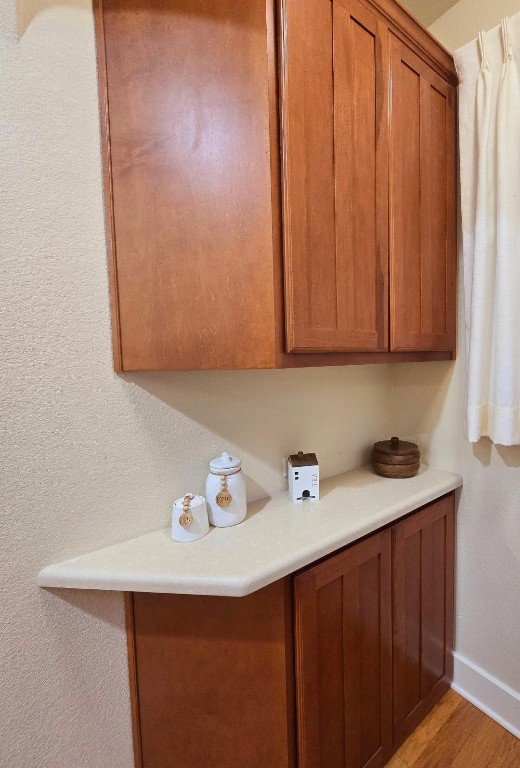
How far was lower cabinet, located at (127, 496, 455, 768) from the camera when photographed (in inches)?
34.3

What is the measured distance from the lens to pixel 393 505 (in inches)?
43.2

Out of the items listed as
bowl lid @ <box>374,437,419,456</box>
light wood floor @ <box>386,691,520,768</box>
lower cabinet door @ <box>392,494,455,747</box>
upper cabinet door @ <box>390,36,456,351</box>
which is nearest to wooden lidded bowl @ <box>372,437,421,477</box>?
bowl lid @ <box>374,437,419,456</box>

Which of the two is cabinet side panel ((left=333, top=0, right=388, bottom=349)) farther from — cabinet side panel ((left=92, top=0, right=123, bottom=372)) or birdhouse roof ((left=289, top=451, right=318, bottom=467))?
cabinet side panel ((left=92, top=0, right=123, bottom=372))

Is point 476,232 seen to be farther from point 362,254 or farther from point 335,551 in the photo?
point 335,551

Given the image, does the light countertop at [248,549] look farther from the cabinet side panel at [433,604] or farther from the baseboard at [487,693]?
the baseboard at [487,693]

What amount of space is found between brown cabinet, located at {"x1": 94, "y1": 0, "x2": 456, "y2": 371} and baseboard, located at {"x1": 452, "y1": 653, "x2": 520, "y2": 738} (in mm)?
1358

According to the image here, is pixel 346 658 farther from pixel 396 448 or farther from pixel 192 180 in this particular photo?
pixel 192 180

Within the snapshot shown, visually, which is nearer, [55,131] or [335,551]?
[55,131]

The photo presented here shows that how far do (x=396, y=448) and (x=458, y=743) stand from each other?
1037 millimetres

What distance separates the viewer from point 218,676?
88 cm

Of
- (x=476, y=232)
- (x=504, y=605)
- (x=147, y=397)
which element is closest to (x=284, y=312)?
(x=147, y=397)

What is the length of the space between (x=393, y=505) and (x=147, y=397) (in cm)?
83

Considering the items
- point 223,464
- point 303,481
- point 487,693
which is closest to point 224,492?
point 223,464

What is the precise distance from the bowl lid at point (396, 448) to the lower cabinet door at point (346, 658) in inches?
13.6
